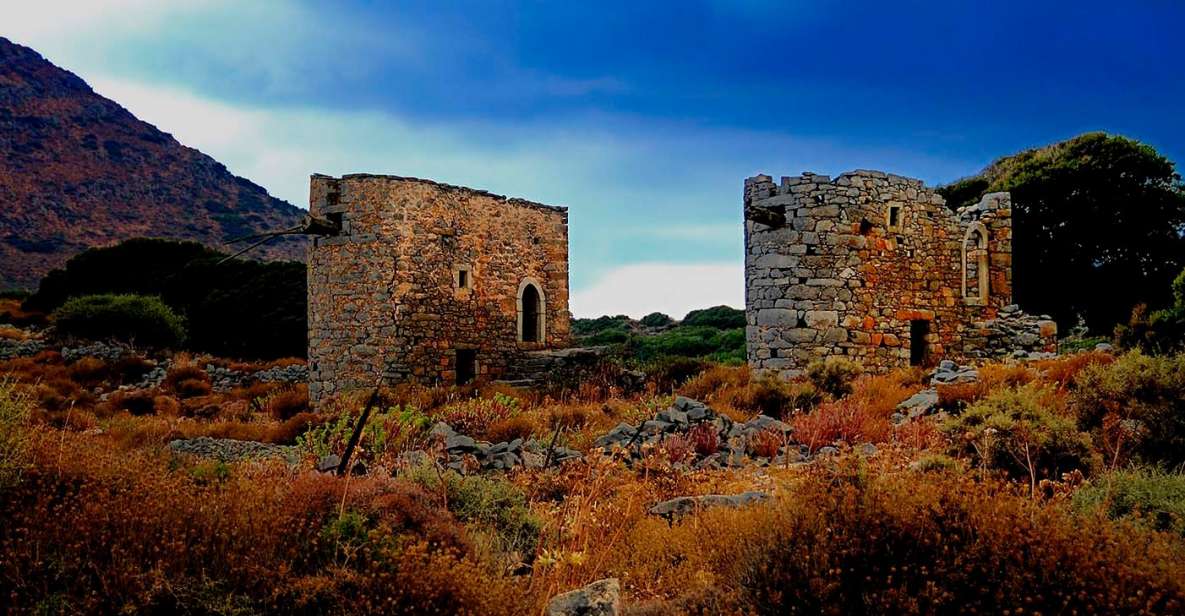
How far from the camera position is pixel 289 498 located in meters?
4.34

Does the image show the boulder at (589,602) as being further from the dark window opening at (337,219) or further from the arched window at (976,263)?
the dark window opening at (337,219)

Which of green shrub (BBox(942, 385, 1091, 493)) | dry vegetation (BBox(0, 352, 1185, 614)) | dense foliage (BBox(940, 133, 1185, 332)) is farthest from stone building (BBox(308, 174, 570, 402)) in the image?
dense foliage (BBox(940, 133, 1185, 332))

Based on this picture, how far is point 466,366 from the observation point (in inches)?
715

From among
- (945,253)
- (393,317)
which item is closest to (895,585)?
(945,253)

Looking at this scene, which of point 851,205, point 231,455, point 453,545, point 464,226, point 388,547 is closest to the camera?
point 388,547

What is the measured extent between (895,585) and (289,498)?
329cm

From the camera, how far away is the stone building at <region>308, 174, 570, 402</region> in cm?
1617

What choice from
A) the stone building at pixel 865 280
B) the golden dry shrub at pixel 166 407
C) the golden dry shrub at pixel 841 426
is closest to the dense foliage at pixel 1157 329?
the stone building at pixel 865 280

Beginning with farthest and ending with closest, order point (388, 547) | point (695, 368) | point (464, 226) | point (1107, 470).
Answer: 1. point (464, 226)
2. point (695, 368)
3. point (1107, 470)
4. point (388, 547)

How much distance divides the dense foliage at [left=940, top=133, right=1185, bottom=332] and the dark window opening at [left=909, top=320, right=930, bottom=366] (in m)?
12.3

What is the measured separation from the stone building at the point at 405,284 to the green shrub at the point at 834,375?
8.77 metres

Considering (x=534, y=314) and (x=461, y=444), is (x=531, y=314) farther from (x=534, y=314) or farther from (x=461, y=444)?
(x=461, y=444)

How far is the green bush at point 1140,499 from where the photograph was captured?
15.0 ft

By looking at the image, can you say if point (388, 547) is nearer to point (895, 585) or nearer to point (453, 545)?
point (453, 545)
